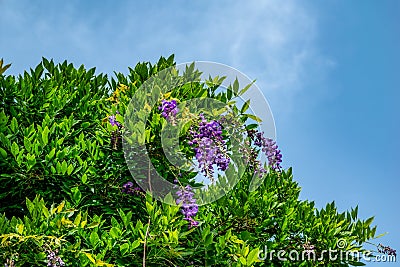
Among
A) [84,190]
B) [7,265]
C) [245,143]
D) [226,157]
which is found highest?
[245,143]

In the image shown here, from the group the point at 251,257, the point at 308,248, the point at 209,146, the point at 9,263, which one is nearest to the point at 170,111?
the point at 209,146

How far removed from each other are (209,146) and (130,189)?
76 centimetres

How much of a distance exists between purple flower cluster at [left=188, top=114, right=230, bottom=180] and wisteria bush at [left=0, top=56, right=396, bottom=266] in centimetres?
1

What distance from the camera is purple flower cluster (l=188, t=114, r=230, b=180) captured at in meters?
4.20

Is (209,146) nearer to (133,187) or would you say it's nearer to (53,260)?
(133,187)

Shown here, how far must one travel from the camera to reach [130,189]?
14.7 ft

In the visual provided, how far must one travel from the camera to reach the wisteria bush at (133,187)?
13.2 ft

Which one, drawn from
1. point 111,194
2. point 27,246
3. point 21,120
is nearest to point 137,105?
point 111,194

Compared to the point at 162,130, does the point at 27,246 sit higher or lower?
lower

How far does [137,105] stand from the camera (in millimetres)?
4645

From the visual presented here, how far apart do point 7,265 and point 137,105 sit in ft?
5.27

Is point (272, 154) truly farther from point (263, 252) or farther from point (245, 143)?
point (263, 252)

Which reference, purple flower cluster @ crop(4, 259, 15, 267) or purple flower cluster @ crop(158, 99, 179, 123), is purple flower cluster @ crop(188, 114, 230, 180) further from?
purple flower cluster @ crop(4, 259, 15, 267)

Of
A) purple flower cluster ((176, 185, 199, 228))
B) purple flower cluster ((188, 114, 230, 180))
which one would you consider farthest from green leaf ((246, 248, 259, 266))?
purple flower cluster ((188, 114, 230, 180))
